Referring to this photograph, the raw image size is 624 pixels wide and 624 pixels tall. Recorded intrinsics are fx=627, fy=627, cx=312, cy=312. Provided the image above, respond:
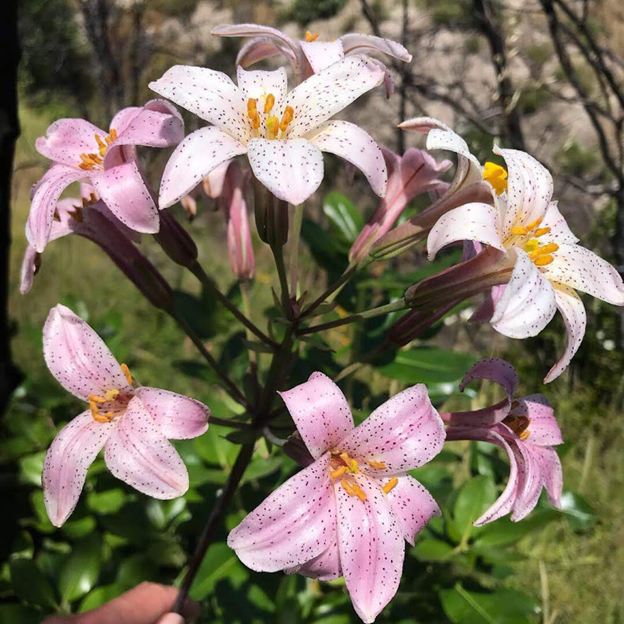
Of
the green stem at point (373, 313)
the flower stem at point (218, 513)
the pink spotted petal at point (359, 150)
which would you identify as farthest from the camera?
the flower stem at point (218, 513)

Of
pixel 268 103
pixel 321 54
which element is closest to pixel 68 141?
pixel 268 103

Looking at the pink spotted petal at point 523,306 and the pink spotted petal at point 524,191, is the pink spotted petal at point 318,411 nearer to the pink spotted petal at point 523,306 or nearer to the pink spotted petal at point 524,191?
the pink spotted petal at point 523,306

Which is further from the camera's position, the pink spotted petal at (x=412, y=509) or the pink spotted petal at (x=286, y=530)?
the pink spotted petal at (x=412, y=509)

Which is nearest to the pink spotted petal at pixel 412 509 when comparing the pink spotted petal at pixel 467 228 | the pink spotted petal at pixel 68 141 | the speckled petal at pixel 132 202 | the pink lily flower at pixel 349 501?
the pink lily flower at pixel 349 501

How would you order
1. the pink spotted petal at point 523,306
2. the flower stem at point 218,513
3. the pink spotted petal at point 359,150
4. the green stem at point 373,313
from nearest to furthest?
the pink spotted petal at point 523,306 → the pink spotted petal at point 359,150 → the green stem at point 373,313 → the flower stem at point 218,513

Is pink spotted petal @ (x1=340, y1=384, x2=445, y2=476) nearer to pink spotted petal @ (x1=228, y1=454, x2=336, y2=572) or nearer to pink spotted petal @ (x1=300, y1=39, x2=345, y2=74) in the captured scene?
pink spotted petal @ (x1=228, y1=454, x2=336, y2=572)

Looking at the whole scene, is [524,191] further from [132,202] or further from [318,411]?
[132,202]

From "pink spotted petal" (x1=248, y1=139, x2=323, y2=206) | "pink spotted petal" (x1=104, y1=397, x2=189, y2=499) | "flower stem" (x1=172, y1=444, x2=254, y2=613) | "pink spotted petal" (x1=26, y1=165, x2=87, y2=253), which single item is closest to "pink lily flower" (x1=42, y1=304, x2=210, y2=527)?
"pink spotted petal" (x1=104, y1=397, x2=189, y2=499)
